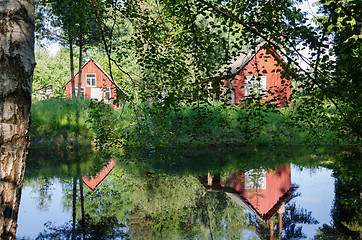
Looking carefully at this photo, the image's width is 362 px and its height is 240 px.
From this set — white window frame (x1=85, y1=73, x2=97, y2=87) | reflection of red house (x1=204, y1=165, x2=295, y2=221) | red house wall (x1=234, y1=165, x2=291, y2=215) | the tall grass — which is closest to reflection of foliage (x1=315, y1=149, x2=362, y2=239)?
reflection of red house (x1=204, y1=165, x2=295, y2=221)

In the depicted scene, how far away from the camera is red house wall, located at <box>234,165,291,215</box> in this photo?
986 centimetres

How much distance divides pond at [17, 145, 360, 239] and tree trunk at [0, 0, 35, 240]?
5.26 meters

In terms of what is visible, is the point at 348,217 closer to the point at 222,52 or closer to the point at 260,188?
the point at 260,188

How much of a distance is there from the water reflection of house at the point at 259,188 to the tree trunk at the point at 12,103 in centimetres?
695

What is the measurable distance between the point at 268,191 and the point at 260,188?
544mm

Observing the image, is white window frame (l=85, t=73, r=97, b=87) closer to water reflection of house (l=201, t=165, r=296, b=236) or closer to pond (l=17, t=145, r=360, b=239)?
pond (l=17, t=145, r=360, b=239)

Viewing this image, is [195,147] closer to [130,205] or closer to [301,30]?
[130,205]

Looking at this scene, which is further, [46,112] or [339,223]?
[46,112]

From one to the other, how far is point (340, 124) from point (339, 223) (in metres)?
2.52

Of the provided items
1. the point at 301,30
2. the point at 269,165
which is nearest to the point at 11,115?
the point at 301,30

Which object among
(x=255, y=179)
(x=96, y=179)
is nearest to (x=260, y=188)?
(x=255, y=179)

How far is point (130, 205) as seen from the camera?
9.84 m

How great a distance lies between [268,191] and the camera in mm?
11109

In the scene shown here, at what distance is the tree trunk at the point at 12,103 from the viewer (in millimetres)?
2611
